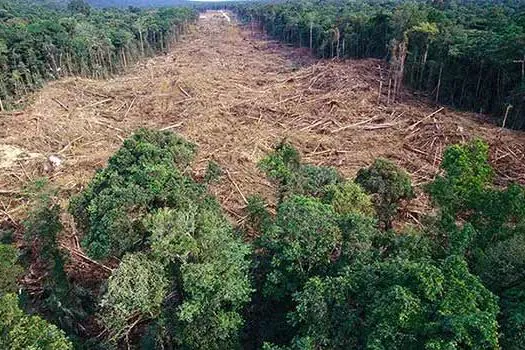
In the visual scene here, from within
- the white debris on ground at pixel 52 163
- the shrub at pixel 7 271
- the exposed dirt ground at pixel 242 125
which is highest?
the shrub at pixel 7 271

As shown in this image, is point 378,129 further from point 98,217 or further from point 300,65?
point 300,65

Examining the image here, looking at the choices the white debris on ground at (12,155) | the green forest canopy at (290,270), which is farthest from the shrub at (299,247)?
the white debris on ground at (12,155)

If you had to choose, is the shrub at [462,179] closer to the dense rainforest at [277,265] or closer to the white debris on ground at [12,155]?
the dense rainforest at [277,265]

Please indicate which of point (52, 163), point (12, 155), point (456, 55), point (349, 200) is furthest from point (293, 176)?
point (456, 55)

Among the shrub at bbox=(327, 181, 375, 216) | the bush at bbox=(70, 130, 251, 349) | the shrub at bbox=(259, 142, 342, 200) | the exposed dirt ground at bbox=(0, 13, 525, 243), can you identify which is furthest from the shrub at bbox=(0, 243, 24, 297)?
the exposed dirt ground at bbox=(0, 13, 525, 243)

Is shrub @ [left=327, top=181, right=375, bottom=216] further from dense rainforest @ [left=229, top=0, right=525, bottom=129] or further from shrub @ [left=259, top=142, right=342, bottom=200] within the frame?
dense rainforest @ [left=229, top=0, right=525, bottom=129]
